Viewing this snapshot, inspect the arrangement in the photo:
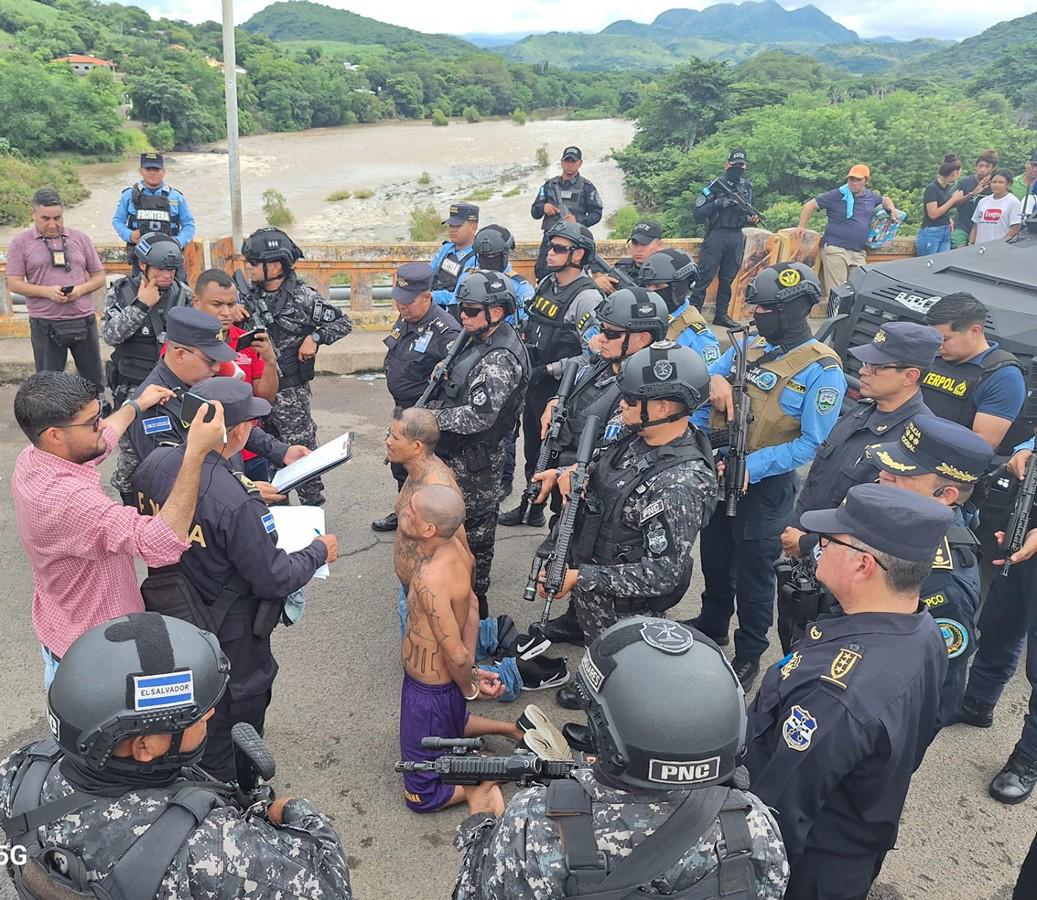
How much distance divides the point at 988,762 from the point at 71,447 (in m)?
4.32

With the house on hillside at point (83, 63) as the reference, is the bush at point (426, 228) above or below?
below

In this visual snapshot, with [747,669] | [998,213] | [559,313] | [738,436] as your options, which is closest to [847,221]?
[998,213]

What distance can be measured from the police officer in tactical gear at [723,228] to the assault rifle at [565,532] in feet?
19.6

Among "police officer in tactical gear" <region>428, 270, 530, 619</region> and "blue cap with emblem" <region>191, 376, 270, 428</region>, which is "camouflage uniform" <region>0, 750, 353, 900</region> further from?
"police officer in tactical gear" <region>428, 270, 530, 619</region>

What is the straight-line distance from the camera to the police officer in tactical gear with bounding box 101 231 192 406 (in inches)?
213

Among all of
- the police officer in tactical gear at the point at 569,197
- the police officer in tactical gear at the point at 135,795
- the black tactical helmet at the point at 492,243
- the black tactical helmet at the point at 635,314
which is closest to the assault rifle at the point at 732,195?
the police officer in tactical gear at the point at 569,197

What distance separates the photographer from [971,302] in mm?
4398

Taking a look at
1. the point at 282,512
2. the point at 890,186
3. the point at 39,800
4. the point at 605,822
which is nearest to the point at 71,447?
the point at 282,512

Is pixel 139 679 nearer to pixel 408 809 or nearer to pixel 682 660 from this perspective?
pixel 682 660

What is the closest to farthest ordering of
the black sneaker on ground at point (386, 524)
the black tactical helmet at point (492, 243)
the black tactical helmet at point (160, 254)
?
the black tactical helmet at point (160, 254), the black sneaker on ground at point (386, 524), the black tactical helmet at point (492, 243)

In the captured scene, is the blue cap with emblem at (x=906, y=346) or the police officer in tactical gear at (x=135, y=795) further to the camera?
the blue cap with emblem at (x=906, y=346)

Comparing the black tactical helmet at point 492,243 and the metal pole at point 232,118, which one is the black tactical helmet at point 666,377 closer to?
the black tactical helmet at point 492,243

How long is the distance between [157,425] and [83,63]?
161ft

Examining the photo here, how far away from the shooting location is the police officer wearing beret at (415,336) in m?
5.23
